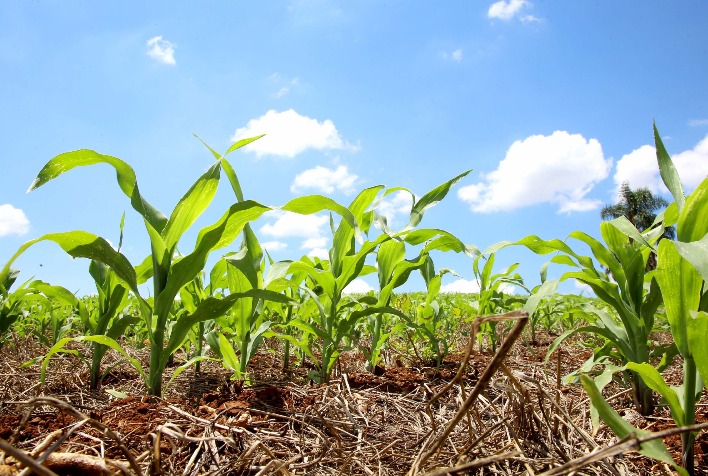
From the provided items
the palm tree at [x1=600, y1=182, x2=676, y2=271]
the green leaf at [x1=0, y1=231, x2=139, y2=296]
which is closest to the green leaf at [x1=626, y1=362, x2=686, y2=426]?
the green leaf at [x1=0, y1=231, x2=139, y2=296]

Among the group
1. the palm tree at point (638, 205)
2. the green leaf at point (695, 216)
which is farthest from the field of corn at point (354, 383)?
the palm tree at point (638, 205)

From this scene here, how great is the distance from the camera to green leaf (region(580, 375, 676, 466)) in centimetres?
107

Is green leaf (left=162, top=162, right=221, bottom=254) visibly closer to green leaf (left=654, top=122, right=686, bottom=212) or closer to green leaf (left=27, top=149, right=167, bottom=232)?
green leaf (left=27, top=149, right=167, bottom=232)

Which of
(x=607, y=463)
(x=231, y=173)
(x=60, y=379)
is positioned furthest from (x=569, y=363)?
(x=60, y=379)

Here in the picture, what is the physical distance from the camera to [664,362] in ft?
5.99

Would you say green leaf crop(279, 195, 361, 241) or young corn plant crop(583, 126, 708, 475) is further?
green leaf crop(279, 195, 361, 241)

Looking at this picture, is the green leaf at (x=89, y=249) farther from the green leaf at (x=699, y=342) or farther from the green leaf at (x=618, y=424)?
the green leaf at (x=699, y=342)

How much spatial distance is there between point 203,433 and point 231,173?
1198 millimetres

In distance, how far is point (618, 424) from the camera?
1134 millimetres

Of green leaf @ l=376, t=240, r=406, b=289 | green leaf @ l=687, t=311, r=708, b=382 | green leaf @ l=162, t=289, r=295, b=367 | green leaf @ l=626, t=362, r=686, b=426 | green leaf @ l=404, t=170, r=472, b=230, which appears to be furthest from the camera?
green leaf @ l=376, t=240, r=406, b=289

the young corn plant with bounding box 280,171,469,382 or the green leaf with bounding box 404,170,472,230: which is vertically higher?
the green leaf with bounding box 404,170,472,230

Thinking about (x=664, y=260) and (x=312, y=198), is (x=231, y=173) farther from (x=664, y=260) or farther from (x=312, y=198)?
(x=664, y=260)

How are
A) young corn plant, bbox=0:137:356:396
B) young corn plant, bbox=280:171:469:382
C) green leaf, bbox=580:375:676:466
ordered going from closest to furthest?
green leaf, bbox=580:375:676:466 < young corn plant, bbox=0:137:356:396 < young corn plant, bbox=280:171:469:382

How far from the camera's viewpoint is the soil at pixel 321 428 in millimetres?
1212
